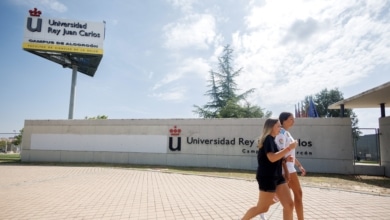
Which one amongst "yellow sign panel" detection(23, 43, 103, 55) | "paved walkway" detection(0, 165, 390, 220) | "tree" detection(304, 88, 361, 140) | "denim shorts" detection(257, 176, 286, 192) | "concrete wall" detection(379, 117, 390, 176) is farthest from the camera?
"tree" detection(304, 88, 361, 140)

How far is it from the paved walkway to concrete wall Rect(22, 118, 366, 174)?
282 inches

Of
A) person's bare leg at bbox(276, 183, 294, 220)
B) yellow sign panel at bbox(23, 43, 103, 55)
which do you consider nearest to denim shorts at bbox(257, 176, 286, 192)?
person's bare leg at bbox(276, 183, 294, 220)

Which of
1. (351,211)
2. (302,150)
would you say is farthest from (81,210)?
(302,150)

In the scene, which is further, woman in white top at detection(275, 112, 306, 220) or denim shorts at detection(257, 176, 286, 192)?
woman in white top at detection(275, 112, 306, 220)

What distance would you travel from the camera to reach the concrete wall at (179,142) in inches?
586

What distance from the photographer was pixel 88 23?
25.2 m

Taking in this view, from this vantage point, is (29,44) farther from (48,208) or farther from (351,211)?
(351,211)

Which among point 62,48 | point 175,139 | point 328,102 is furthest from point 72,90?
point 328,102

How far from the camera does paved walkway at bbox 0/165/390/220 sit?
17.8 ft

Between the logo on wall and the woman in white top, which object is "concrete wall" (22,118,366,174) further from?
the woman in white top

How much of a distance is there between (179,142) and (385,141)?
10940 mm

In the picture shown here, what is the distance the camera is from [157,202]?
6.55 m

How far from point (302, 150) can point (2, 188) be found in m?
13.5

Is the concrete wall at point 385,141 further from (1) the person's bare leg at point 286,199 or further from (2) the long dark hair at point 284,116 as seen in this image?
(1) the person's bare leg at point 286,199
